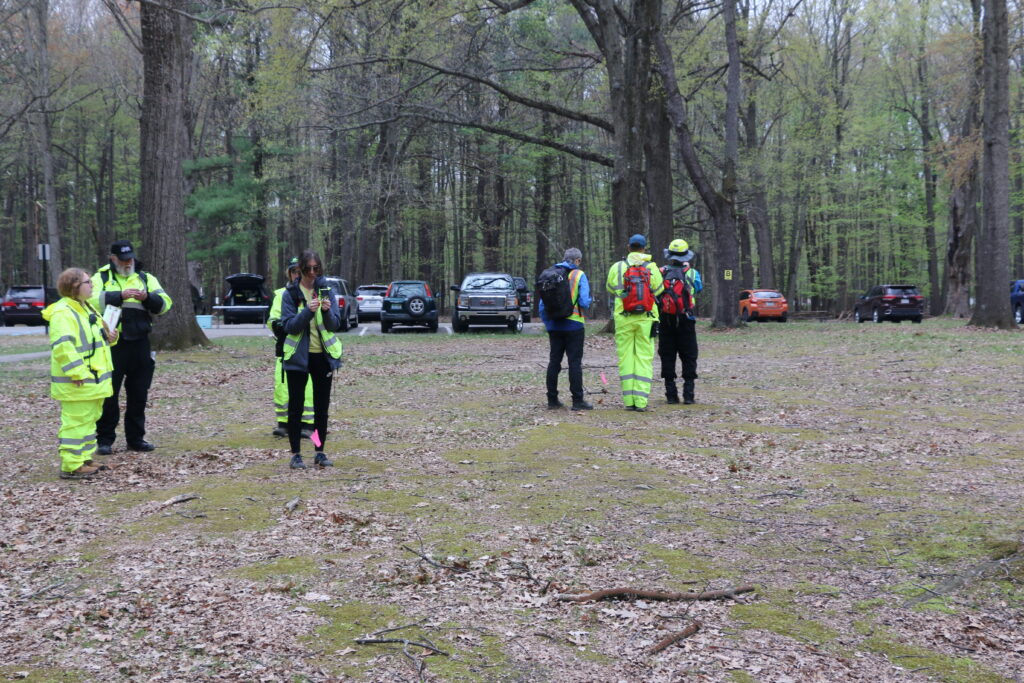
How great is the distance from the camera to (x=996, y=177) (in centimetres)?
2389

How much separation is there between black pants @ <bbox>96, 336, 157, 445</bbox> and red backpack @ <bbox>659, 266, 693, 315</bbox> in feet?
19.2

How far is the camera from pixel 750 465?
7.77 metres

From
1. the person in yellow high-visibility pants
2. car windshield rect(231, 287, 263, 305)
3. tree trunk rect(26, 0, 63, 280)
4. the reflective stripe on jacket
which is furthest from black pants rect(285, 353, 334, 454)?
tree trunk rect(26, 0, 63, 280)

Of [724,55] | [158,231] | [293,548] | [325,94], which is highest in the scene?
[724,55]

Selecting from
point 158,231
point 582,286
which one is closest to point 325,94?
point 158,231

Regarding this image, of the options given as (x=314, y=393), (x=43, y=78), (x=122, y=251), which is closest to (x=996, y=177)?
(x=314, y=393)

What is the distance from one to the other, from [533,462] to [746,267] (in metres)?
40.7

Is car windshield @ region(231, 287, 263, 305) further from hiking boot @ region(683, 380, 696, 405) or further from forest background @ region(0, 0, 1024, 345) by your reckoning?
hiking boot @ region(683, 380, 696, 405)

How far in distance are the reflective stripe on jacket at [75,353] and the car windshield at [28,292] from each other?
107 ft

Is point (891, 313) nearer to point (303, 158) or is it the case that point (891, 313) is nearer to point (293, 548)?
point (303, 158)

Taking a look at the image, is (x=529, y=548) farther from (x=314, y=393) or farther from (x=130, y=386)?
(x=130, y=386)

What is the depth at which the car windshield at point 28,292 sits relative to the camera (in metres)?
36.4

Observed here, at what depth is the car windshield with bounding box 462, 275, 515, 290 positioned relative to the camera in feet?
93.4

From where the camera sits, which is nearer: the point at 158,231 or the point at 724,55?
the point at 158,231
